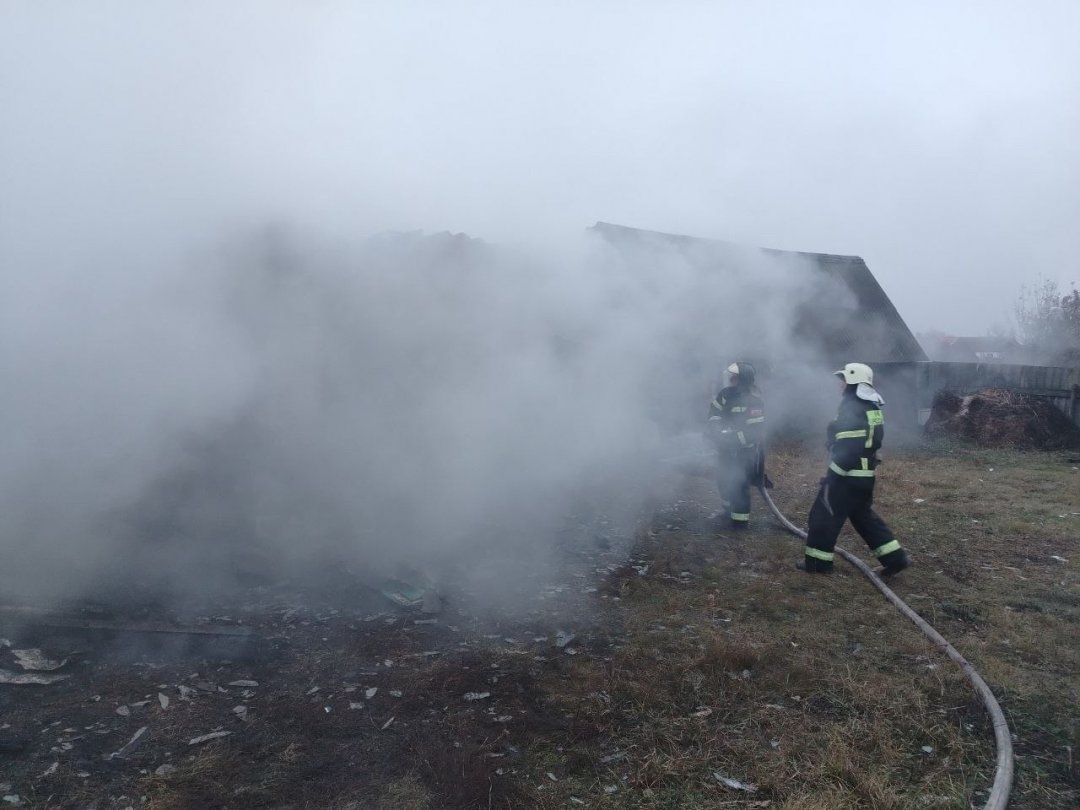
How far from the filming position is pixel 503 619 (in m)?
4.92

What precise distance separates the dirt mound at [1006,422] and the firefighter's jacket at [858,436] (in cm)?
977

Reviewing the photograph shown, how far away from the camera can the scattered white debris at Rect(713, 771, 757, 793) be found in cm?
312

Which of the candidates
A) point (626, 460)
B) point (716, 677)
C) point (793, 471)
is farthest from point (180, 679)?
point (793, 471)

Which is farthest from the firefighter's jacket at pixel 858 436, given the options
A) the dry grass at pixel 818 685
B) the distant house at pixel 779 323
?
the distant house at pixel 779 323

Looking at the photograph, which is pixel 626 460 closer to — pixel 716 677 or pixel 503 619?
pixel 503 619

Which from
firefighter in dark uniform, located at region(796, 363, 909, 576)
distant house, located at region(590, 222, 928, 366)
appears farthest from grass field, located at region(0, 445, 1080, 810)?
distant house, located at region(590, 222, 928, 366)

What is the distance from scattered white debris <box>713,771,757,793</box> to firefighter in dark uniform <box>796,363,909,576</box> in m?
3.27

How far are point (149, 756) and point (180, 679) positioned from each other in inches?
27.5

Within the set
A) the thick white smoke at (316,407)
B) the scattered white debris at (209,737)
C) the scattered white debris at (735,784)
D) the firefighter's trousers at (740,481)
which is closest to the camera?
the scattered white debris at (735,784)

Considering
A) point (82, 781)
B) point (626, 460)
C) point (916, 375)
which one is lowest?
point (82, 781)

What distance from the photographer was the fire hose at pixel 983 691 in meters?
3.00

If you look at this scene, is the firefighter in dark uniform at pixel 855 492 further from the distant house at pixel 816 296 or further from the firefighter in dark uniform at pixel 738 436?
the distant house at pixel 816 296

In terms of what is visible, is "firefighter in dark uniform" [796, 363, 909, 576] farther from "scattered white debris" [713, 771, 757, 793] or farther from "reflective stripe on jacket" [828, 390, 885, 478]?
"scattered white debris" [713, 771, 757, 793]

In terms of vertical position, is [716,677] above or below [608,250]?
below
